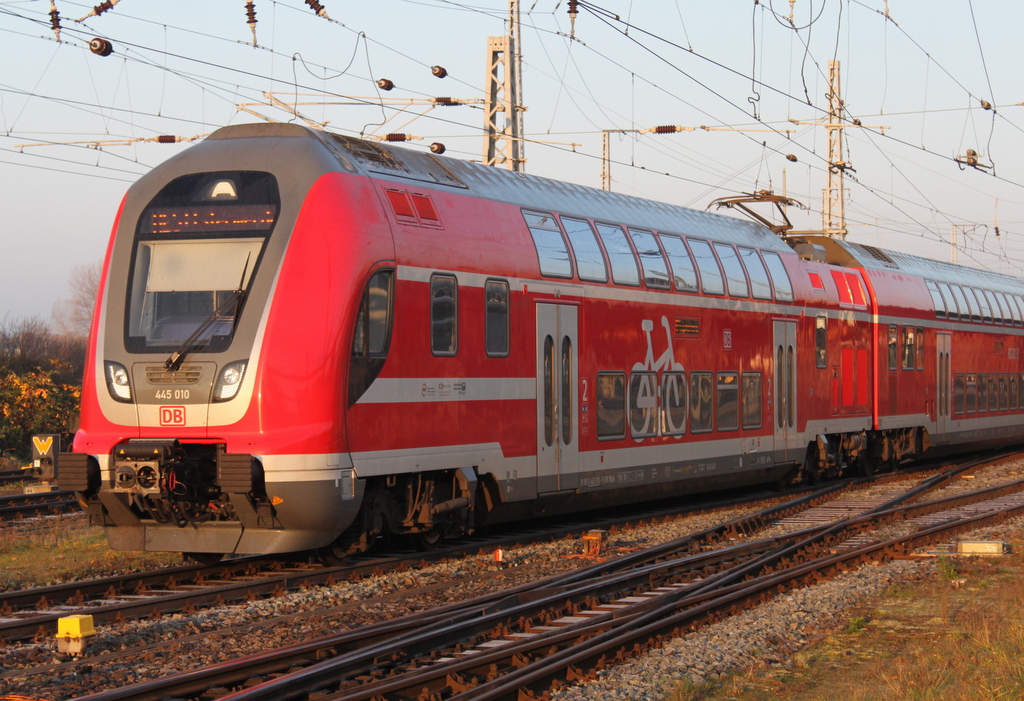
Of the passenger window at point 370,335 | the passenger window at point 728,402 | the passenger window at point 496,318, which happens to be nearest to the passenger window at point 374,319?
the passenger window at point 370,335

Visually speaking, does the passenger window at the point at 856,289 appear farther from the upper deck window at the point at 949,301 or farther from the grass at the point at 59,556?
the grass at the point at 59,556

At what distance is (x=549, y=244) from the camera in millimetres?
14109

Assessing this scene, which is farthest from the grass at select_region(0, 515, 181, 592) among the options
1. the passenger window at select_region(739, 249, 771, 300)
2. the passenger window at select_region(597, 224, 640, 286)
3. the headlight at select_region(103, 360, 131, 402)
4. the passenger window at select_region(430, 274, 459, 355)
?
the passenger window at select_region(739, 249, 771, 300)

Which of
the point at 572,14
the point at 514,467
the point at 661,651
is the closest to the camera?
the point at 661,651

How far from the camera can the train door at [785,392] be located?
1908 cm

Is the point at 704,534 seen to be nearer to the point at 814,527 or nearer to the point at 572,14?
the point at 814,527

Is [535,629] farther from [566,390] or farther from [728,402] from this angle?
[728,402]

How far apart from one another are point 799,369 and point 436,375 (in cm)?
927

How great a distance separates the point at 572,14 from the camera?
63.7 ft

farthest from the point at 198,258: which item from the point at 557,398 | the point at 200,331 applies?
the point at 557,398

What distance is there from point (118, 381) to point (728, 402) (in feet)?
30.7

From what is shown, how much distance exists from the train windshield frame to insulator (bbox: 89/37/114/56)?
6.63 m

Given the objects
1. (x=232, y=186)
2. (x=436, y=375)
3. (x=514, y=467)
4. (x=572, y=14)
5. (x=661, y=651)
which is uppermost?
(x=572, y=14)

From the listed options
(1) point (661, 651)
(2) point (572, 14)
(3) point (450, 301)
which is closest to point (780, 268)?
(2) point (572, 14)
